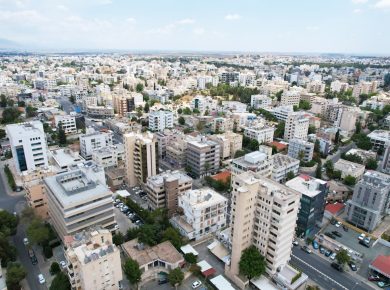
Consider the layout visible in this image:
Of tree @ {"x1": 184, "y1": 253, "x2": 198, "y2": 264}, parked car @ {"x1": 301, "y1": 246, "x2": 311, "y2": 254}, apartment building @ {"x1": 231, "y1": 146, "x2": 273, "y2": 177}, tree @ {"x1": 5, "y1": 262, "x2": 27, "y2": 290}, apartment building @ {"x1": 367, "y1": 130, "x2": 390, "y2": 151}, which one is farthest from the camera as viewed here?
apartment building @ {"x1": 367, "y1": 130, "x2": 390, "y2": 151}

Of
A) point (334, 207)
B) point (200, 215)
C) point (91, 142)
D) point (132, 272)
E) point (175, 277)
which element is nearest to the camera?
point (132, 272)

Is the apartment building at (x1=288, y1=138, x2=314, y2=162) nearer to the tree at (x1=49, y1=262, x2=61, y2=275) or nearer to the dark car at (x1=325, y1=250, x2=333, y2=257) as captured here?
the dark car at (x1=325, y1=250, x2=333, y2=257)

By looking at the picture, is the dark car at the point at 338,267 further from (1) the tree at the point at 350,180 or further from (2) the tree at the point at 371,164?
(2) the tree at the point at 371,164

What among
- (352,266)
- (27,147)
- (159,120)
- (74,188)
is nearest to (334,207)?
(352,266)

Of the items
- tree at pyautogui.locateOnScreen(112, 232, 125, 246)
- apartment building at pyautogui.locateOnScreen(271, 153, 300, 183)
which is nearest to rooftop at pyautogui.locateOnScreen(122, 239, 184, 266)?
tree at pyautogui.locateOnScreen(112, 232, 125, 246)

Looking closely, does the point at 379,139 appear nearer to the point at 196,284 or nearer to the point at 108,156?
the point at 196,284

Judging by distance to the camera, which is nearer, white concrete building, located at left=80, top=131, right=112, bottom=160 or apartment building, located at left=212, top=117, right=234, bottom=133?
white concrete building, located at left=80, top=131, right=112, bottom=160
